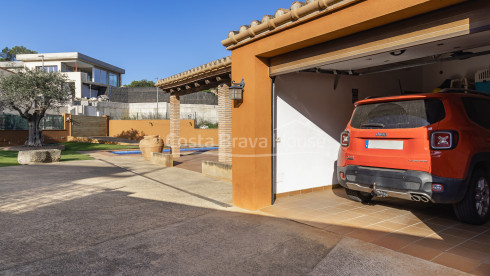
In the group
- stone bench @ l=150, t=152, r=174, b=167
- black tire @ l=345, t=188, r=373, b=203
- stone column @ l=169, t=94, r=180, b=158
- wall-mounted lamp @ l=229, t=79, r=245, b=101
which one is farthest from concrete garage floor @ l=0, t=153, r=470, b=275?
stone column @ l=169, t=94, r=180, b=158

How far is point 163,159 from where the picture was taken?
12227mm

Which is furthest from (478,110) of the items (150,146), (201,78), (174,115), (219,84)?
(150,146)

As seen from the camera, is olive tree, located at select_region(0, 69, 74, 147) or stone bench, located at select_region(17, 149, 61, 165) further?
olive tree, located at select_region(0, 69, 74, 147)

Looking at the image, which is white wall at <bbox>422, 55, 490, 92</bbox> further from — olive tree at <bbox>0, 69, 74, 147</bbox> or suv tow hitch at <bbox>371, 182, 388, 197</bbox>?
olive tree at <bbox>0, 69, 74, 147</bbox>

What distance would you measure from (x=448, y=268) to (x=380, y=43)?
260 cm

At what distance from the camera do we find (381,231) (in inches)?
164

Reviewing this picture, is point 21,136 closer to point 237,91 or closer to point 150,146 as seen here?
point 150,146

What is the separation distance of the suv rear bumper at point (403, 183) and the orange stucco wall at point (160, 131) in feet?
74.8

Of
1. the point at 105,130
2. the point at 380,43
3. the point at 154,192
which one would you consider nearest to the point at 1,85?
the point at 105,130

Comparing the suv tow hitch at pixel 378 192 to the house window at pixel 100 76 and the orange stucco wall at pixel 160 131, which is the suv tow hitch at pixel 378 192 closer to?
the orange stucco wall at pixel 160 131

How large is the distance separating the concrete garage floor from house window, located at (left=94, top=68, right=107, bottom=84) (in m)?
42.6

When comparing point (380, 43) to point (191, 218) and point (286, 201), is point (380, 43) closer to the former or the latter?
point (286, 201)

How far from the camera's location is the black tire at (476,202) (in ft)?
13.8

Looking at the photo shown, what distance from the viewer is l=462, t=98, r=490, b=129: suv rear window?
14.0 ft
